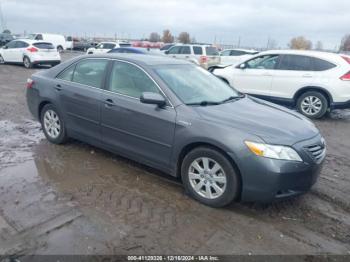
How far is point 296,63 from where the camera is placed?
28.2 ft

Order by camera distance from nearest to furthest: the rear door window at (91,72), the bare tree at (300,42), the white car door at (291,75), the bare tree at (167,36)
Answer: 1. the rear door window at (91,72)
2. the white car door at (291,75)
3. the bare tree at (300,42)
4. the bare tree at (167,36)

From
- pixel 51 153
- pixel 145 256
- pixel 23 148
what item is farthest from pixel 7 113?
pixel 145 256

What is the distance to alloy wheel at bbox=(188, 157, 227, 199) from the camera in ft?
11.5

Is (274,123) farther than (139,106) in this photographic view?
No

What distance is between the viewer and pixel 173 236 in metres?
3.06

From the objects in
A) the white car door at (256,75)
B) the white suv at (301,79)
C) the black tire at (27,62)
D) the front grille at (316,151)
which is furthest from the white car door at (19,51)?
the front grille at (316,151)

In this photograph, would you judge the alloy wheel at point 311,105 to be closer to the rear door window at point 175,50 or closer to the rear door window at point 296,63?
the rear door window at point 296,63

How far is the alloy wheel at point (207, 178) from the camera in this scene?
11.5ft

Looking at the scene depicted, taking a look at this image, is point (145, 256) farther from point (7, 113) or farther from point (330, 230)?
point (7, 113)

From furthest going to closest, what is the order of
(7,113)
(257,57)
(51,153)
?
(257,57) → (7,113) → (51,153)

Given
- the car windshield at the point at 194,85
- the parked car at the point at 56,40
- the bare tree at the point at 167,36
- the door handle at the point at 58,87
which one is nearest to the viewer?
the car windshield at the point at 194,85

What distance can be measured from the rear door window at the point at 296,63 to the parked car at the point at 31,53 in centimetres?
1380

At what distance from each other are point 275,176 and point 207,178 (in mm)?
763

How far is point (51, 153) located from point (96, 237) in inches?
97.9
